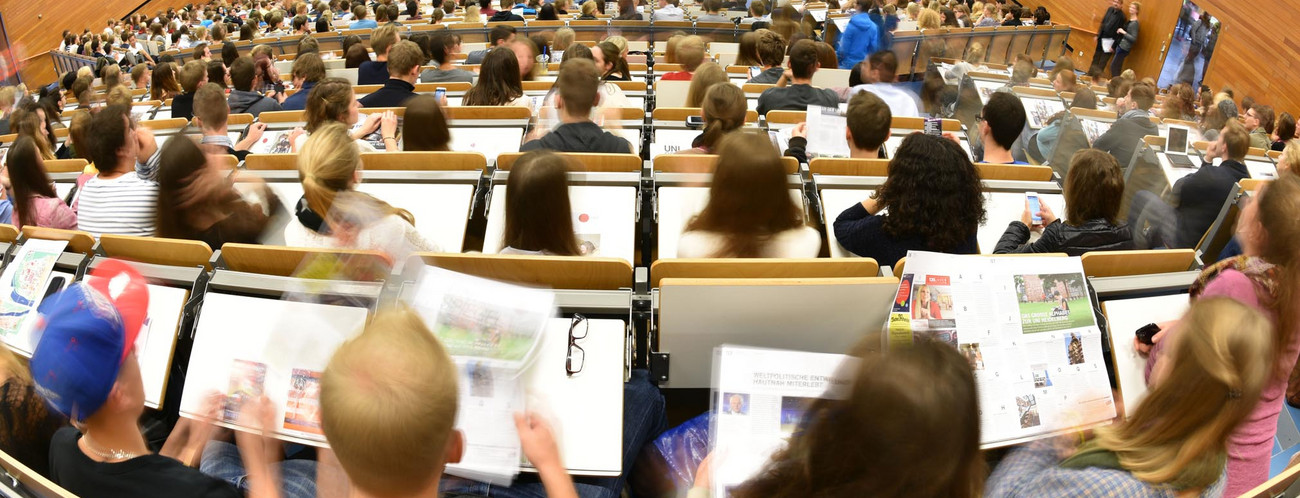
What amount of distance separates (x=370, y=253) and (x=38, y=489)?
3.38 ft

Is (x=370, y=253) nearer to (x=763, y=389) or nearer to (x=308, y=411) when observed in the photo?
(x=308, y=411)

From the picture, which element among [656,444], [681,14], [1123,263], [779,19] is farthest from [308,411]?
[681,14]

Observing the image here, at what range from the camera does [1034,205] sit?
2805mm

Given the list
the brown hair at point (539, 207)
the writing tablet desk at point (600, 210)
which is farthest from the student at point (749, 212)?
the brown hair at point (539, 207)

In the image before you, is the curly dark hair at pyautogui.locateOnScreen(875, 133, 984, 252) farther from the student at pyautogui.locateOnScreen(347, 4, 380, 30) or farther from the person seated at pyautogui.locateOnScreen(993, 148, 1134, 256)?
the student at pyautogui.locateOnScreen(347, 4, 380, 30)

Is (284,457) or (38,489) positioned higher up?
(38,489)

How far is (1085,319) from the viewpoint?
6.74ft

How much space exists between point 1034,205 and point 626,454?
1934mm

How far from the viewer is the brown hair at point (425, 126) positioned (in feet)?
10.6

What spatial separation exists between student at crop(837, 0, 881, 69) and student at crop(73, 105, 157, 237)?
6.08m

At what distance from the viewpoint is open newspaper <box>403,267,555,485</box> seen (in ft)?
5.41

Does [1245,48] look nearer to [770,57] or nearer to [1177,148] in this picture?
[1177,148]

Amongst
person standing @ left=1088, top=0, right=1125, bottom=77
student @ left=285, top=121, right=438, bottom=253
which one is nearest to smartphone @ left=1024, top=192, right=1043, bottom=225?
student @ left=285, top=121, right=438, bottom=253

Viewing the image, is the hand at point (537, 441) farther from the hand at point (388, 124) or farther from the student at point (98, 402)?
the hand at point (388, 124)
